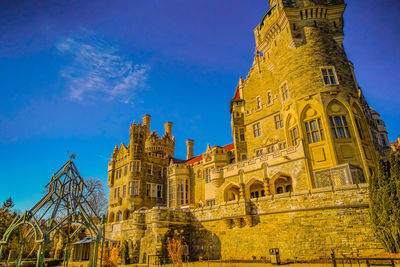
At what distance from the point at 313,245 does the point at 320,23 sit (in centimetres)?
2046

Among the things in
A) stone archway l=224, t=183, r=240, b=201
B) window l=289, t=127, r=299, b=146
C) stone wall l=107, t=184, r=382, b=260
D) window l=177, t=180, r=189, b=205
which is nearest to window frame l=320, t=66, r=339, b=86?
window l=289, t=127, r=299, b=146

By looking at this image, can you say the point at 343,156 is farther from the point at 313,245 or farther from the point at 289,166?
the point at 313,245

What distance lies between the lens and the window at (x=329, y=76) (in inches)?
853

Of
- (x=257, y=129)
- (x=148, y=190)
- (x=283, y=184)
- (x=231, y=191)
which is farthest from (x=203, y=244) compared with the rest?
(x=148, y=190)

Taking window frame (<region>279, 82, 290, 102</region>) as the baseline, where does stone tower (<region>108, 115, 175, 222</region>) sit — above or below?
below

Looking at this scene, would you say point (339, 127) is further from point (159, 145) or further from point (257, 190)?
point (159, 145)

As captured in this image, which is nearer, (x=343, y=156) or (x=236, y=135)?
(x=343, y=156)

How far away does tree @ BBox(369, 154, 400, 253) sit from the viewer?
11.9 metres

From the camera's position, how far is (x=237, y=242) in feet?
59.4

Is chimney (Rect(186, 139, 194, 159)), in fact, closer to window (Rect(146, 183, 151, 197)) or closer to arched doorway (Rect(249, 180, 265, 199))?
window (Rect(146, 183, 151, 197))

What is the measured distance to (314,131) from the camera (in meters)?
21.0

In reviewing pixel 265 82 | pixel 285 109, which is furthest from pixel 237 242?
pixel 265 82

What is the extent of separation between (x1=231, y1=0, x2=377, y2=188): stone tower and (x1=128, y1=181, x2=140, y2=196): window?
51.2ft

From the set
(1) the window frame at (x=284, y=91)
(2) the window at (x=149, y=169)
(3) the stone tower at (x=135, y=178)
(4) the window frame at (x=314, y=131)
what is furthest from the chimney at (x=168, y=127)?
(4) the window frame at (x=314, y=131)
